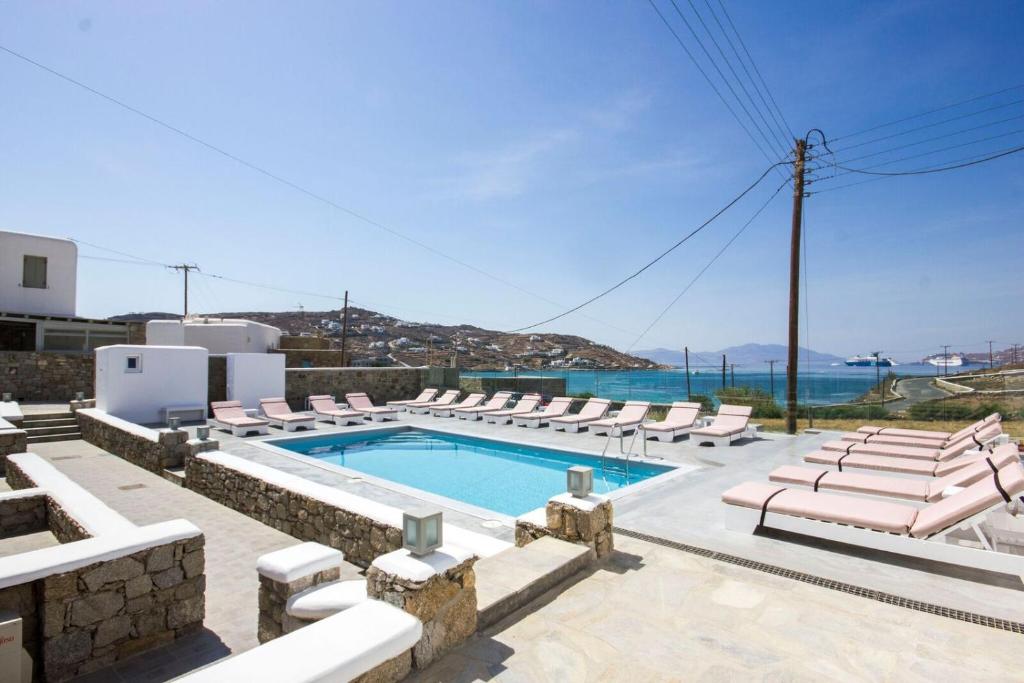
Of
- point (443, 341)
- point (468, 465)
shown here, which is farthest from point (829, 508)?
point (443, 341)

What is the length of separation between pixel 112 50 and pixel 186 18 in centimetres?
157

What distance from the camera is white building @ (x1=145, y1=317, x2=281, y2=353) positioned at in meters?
18.7

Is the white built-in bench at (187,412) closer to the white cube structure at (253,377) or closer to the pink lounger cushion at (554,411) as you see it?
the white cube structure at (253,377)

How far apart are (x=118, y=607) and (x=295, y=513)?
2022mm

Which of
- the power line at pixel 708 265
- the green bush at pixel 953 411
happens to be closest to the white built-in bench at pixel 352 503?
the power line at pixel 708 265

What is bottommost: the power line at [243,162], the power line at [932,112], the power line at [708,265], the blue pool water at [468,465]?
the blue pool water at [468,465]

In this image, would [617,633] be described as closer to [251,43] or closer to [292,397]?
[251,43]

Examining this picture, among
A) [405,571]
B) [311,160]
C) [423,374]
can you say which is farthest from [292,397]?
[405,571]

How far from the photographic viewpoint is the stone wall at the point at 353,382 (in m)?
16.2

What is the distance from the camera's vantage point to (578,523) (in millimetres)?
3775

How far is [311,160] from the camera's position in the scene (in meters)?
14.0

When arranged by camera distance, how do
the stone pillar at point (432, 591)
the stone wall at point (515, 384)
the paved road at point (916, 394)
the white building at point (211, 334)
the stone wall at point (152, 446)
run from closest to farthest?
the stone pillar at point (432, 591)
the stone wall at point (152, 446)
the paved road at point (916, 394)
the white building at point (211, 334)
the stone wall at point (515, 384)

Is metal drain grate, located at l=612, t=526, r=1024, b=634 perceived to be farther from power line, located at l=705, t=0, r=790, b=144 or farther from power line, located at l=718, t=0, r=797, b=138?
power line, located at l=718, t=0, r=797, b=138

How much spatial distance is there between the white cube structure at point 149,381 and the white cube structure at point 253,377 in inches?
32.1
